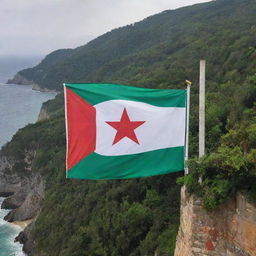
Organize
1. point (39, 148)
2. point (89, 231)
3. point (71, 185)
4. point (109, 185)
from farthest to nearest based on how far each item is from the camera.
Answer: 1. point (39, 148)
2. point (71, 185)
3. point (109, 185)
4. point (89, 231)

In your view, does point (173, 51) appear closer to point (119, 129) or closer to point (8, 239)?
point (8, 239)

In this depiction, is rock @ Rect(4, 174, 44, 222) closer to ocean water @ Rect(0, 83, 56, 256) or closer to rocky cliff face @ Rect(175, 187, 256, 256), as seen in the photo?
ocean water @ Rect(0, 83, 56, 256)

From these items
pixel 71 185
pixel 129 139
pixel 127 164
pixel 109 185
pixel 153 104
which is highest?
pixel 153 104

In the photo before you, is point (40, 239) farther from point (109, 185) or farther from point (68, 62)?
point (68, 62)

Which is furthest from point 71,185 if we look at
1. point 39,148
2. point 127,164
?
point 127,164

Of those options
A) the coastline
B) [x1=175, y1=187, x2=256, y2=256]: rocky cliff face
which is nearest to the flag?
[x1=175, y1=187, x2=256, y2=256]: rocky cliff face

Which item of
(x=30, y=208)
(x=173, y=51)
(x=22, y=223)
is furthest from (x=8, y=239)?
(x=173, y=51)
